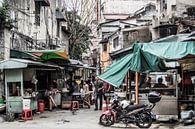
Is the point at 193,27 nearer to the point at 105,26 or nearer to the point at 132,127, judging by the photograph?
the point at 132,127

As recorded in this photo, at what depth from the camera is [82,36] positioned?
1981 inches

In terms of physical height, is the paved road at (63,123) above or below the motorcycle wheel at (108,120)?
below

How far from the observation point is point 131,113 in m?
16.6

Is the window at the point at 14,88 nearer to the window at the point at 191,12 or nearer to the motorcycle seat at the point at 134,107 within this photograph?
the motorcycle seat at the point at 134,107

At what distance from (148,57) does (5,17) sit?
27.0 ft

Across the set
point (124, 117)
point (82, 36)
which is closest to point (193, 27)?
point (124, 117)

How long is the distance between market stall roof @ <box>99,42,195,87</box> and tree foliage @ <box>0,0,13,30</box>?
21.2ft

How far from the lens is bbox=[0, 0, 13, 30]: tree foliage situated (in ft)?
69.9

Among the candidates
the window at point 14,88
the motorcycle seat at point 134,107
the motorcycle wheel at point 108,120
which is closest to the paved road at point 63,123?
the motorcycle wheel at point 108,120

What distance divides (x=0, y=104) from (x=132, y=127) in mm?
7121

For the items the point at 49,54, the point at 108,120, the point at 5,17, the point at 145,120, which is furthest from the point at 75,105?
the point at 145,120

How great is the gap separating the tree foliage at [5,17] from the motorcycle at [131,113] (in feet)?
26.2

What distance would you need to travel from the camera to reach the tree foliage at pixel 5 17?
21.3 metres

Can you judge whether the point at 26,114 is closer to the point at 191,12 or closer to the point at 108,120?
the point at 108,120
